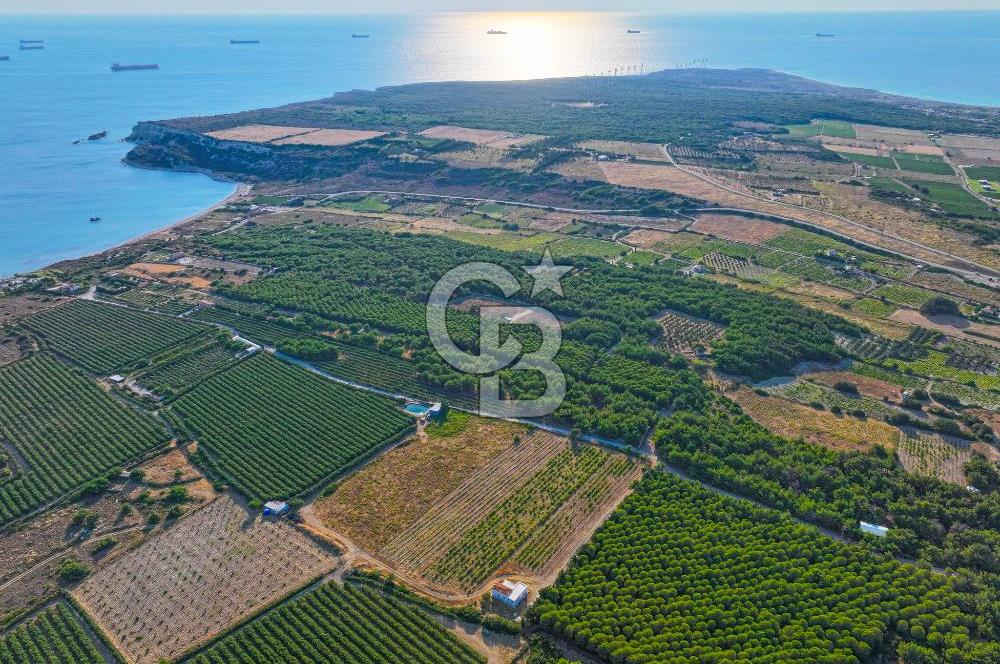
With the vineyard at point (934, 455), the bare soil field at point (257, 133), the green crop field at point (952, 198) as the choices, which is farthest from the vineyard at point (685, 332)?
the bare soil field at point (257, 133)

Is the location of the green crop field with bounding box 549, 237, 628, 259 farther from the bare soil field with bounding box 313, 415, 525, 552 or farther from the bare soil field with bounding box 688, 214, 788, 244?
the bare soil field with bounding box 313, 415, 525, 552

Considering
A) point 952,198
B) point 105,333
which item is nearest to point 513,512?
point 105,333

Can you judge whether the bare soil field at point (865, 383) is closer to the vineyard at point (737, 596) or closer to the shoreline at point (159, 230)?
the vineyard at point (737, 596)

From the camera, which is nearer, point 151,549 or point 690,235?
point 151,549

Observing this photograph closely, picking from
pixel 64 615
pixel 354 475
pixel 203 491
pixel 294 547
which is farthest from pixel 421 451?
pixel 64 615

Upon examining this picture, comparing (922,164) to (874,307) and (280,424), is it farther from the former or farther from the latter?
(280,424)

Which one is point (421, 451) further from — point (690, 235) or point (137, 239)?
point (137, 239)
